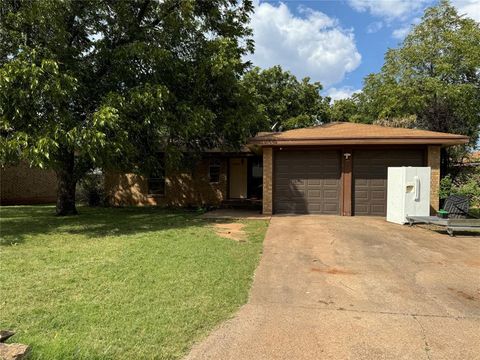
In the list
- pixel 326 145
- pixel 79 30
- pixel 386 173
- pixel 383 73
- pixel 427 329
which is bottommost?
pixel 427 329

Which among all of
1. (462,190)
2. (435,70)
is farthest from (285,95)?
(462,190)

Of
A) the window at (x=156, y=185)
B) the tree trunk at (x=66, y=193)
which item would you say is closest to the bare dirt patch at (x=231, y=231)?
the tree trunk at (x=66, y=193)

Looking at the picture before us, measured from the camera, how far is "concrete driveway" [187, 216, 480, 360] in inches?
137

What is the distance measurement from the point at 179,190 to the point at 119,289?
13.2 m

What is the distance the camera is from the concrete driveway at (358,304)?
3.47 m

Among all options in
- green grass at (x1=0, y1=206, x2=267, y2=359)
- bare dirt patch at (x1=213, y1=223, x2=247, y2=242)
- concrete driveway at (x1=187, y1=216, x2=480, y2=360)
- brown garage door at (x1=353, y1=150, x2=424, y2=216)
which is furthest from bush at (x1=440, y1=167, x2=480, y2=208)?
green grass at (x1=0, y1=206, x2=267, y2=359)

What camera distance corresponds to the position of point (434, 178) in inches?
497

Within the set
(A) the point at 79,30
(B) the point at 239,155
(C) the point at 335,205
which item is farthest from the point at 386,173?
(A) the point at 79,30

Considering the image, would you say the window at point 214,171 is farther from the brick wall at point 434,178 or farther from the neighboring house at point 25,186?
the neighboring house at point 25,186

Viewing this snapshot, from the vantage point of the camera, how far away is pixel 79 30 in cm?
1188

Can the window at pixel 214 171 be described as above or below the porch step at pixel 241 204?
above

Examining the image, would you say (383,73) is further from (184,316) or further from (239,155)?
(184,316)

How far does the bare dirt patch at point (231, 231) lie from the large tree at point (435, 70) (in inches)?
543

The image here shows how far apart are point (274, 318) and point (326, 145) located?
9575 millimetres
